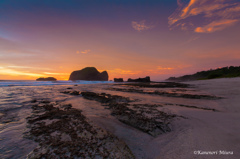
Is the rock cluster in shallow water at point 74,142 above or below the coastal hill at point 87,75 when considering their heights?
below

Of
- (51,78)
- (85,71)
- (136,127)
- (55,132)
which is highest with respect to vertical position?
(85,71)

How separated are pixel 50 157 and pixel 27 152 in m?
0.70

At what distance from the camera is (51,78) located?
67500 millimetres

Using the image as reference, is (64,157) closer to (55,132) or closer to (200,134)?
(55,132)

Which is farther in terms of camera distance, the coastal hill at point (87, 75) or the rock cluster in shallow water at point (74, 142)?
the coastal hill at point (87, 75)

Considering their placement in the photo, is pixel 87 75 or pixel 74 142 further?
pixel 87 75

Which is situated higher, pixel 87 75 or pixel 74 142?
pixel 87 75

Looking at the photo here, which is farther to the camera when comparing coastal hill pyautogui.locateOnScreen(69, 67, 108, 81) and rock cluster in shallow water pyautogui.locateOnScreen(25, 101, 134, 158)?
coastal hill pyautogui.locateOnScreen(69, 67, 108, 81)

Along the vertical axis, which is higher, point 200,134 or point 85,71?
point 85,71

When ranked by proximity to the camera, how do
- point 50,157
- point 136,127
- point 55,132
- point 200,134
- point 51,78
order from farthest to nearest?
1. point 51,78
2. point 136,127
3. point 55,132
4. point 200,134
5. point 50,157

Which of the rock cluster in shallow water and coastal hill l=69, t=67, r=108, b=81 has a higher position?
coastal hill l=69, t=67, r=108, b=81

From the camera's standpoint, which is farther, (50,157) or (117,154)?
(117,154)

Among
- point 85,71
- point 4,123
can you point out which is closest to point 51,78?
point 85,71

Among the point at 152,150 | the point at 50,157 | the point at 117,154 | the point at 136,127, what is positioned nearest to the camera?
the point at 50,157
